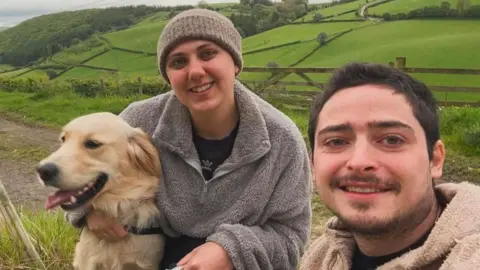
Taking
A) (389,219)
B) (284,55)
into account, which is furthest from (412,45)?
(389,219)

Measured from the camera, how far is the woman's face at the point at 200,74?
2.53 m

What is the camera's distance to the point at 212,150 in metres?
2.77

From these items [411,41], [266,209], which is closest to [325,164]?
[266,209]

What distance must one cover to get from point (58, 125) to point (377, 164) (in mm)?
10752

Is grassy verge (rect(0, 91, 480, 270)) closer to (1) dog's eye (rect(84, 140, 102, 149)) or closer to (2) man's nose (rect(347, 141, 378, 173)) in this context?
Result: (1) dog's eye (rect(84, 140, 102, 149))

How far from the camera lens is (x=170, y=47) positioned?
8.38 feet

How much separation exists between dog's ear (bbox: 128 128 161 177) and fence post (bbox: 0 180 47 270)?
0.99 metres

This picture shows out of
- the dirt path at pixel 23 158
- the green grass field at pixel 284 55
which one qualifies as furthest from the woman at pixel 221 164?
the green grass field at pixel 284 55

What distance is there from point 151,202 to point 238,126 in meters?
0.66

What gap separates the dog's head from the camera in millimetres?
2617

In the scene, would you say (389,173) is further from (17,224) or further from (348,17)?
(348,17)

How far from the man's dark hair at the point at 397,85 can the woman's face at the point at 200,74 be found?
0.84m

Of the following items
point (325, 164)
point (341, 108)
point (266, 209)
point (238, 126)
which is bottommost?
point (266, 209)

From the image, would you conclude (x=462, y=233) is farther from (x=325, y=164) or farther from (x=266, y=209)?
(x=266, y=209)
